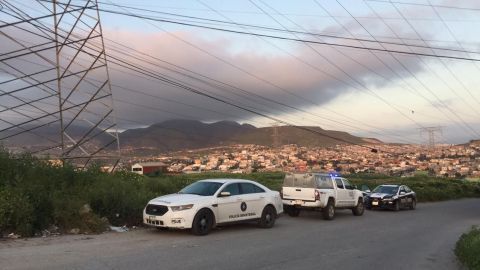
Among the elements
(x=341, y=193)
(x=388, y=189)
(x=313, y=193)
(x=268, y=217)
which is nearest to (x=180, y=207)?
(x=268, y=217)

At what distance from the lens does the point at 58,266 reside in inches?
381

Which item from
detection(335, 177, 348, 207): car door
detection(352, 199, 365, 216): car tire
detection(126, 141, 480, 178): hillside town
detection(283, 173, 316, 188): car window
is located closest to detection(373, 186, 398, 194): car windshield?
detection(352, 199, 365, 216): car tire

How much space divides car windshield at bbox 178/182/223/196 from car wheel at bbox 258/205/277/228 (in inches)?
80.8

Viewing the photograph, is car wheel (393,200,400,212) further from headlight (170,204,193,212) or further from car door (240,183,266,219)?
headlight (170,204,193,212)

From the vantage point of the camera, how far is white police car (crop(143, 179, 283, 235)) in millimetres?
14680

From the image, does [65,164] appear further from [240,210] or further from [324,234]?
[324,234]

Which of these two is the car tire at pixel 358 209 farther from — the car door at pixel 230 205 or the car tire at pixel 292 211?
the car door at pixel 230 205

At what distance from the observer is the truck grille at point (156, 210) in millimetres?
14789

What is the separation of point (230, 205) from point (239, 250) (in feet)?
12.3

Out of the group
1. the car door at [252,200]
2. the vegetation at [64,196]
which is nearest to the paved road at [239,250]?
the car door at [252,200]

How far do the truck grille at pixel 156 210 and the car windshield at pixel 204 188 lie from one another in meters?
1.44

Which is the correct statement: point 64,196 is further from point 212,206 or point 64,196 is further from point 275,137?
point 275,137

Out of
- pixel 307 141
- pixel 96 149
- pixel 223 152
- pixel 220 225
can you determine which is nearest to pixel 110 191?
pixel 220 225

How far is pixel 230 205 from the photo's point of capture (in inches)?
637
